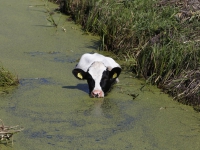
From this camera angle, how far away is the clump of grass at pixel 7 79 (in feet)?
21.3

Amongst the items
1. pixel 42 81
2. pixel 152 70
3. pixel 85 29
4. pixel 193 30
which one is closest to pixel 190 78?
pixel 152 70

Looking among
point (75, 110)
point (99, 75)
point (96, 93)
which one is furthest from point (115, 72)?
point (75, 110)

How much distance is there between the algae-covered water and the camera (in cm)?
529

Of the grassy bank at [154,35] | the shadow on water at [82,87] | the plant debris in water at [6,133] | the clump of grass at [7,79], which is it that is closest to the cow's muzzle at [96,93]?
the shadow on water at [82,87]

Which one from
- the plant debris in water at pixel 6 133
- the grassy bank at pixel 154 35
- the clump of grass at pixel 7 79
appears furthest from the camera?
the grassy bank at pixel 154 35

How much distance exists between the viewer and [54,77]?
6.94 meters

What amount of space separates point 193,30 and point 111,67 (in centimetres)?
137

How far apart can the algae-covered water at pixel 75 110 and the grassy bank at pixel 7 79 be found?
12 cm

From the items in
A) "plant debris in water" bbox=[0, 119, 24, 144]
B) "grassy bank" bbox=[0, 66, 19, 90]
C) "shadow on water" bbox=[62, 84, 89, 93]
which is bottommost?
"shadow on water" bbox=[62, 84, 89, 93]

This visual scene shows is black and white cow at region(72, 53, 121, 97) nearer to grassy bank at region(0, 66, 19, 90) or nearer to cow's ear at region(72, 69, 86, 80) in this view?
cow's ear at region(72, 69, 86, 80)

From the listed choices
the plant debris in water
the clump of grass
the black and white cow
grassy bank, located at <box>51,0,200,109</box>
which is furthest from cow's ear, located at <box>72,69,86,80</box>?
the plant debris in water

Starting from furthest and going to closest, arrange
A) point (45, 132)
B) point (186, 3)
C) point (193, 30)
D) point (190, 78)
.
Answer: point (186, 3), point (193, 30), point (190, 78), point (45, 132)

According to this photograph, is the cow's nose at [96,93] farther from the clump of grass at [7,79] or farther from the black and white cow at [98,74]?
the clump of grass at [7,79]

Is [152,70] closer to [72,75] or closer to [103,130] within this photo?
[72,75]
